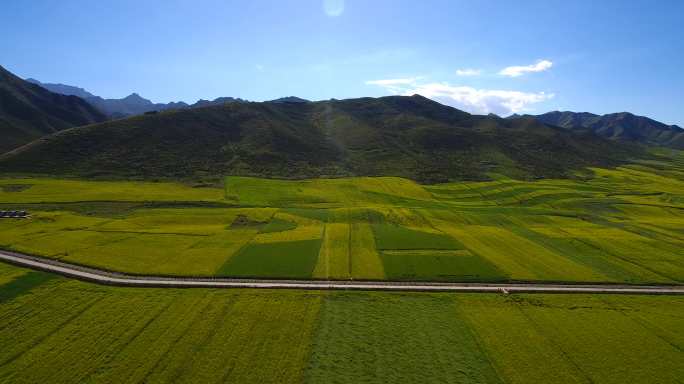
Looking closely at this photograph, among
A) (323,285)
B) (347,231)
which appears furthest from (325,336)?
(347,231)

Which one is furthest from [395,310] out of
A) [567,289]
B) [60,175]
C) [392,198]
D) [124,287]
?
[60,175]

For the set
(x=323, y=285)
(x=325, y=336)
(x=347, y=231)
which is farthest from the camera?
(x=347, y=231)

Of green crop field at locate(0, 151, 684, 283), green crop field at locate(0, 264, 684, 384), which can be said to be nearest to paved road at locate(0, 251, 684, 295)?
green crop field at locate(0, 264, 684, 384)

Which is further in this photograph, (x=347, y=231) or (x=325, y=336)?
(x=347, y=231)

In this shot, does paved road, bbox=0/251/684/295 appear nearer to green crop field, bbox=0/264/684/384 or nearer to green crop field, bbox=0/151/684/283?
green crop field, bbox=0/264/684/384

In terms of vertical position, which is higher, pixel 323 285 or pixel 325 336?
pixel 323 285

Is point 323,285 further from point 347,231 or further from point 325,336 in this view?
point 347,231
